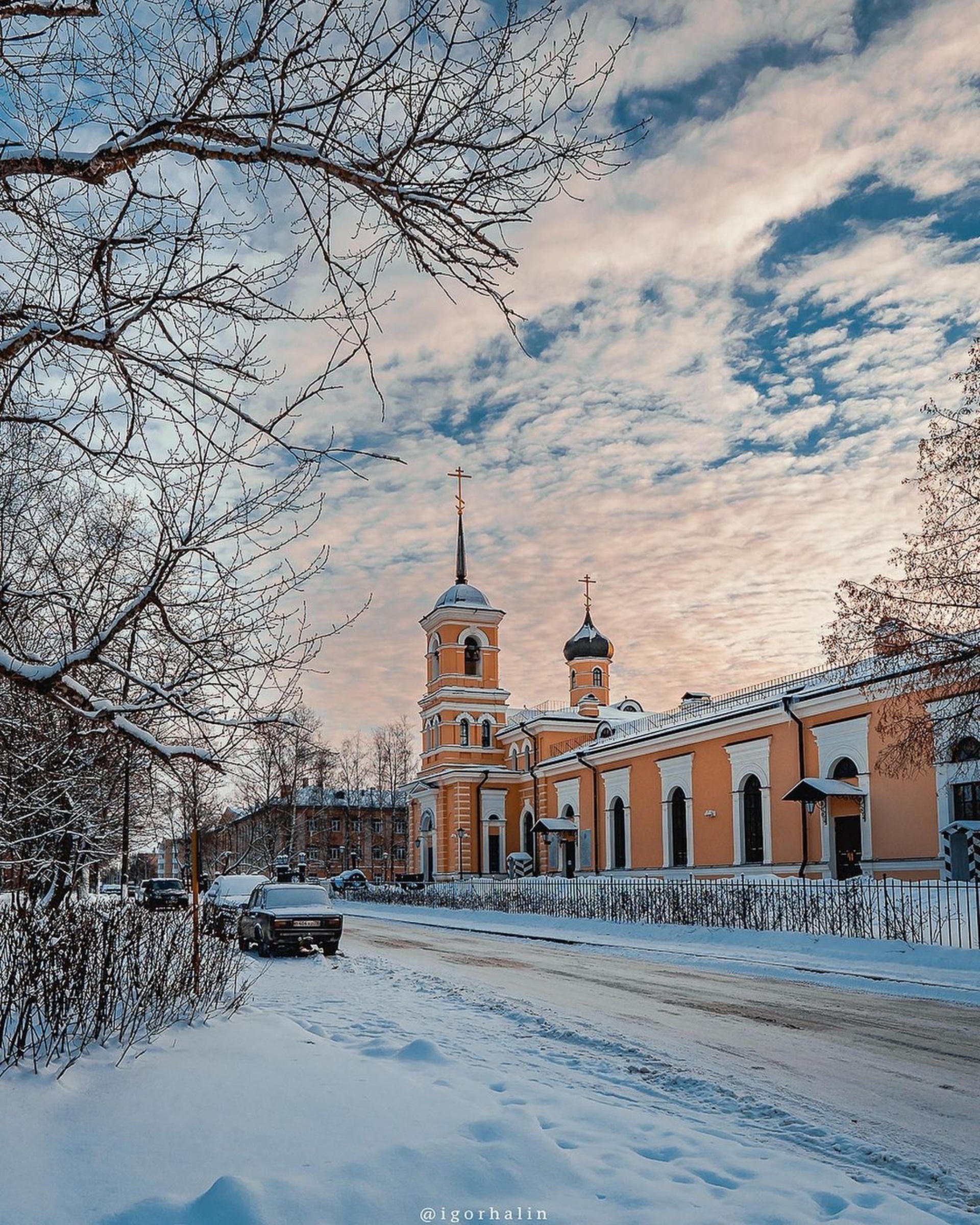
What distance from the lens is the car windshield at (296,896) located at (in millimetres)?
20312

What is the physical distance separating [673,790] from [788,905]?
18.3 metres

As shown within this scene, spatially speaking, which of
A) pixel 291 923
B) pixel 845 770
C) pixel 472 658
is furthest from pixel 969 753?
pixel 472 658

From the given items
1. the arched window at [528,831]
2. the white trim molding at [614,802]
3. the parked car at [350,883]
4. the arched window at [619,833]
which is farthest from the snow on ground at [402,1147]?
the arched window at [528,831]

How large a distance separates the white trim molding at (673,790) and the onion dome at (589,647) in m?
23.9

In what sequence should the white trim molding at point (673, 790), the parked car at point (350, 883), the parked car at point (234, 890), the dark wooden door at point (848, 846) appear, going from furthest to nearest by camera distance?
the parked car at point (350, 883) < the white trim molding at point (673, 790) < the dark wooden door at point (848, 846) < the parked car at point (234, 890)

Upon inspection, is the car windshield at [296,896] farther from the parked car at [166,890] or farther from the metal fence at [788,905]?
the parked car at [166,890]

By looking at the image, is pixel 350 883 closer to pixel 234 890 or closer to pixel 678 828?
pixel 678 828

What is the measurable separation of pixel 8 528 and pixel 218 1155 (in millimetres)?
5113

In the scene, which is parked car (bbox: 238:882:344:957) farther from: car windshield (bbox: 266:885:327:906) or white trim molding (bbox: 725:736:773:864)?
white trim molding (bbox: 725:736:773:864)

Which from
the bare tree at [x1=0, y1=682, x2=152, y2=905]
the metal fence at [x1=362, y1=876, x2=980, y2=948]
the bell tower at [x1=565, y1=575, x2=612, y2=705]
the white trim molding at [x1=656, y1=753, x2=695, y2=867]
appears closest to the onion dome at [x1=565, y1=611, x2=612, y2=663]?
the bell tower at [x1=565, y1=575, x2=612, y2=705]

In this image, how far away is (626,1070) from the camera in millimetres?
8312

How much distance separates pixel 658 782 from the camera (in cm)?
4081

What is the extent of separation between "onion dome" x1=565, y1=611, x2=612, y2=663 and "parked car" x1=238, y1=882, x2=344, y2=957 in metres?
44.8

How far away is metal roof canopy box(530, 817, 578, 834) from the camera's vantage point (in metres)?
47.9
